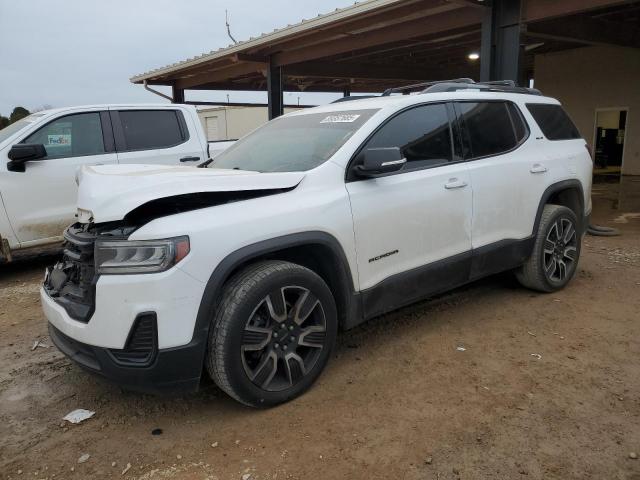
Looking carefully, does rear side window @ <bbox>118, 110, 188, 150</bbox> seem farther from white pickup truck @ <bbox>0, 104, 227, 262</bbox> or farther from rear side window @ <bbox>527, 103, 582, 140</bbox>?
rear side window @ <bbox>527, 103, 582, 140</bbox>

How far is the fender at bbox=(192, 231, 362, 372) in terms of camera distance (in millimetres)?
2637

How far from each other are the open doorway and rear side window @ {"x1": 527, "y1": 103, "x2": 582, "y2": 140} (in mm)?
11966

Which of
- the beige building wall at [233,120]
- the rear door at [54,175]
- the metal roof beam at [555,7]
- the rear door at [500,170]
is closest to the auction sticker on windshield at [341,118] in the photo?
the rear door at [500,170]

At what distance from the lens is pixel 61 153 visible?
241 inches

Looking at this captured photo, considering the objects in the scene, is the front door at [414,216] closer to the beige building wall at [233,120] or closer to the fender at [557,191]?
the fender at [557,191]

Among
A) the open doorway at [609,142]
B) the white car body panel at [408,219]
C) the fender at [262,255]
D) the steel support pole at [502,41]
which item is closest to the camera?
the fender at [262,255]

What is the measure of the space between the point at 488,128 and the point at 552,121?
102 centimetres

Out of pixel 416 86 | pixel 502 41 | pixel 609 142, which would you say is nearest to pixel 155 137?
pixel 416 86

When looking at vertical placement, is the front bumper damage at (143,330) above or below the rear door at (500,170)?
below

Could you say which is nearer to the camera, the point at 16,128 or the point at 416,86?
the point at 416,86

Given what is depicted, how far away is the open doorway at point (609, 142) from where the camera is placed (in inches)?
627

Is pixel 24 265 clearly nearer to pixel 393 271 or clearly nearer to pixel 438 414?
pixel 393 271

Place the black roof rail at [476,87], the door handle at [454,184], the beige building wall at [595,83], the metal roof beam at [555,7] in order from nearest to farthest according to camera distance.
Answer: the door handle at [454,184], the black roof rail at [476,87], the metal roof beam at [555,7], the beige building wall at [595,83]

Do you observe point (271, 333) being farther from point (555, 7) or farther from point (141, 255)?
point (555, 7)
